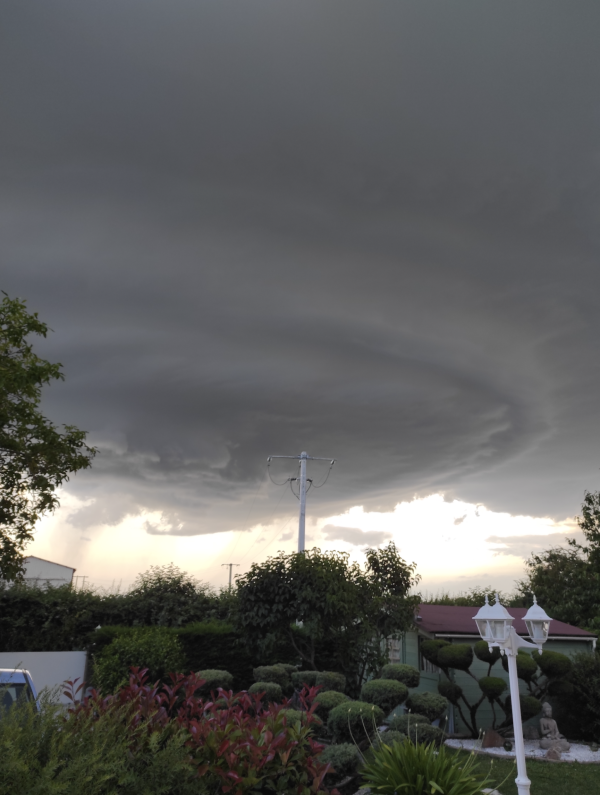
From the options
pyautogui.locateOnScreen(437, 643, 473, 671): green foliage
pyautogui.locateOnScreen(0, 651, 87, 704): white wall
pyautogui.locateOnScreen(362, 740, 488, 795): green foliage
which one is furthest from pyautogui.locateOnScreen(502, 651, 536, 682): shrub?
pyautogui.locateOnScreen(0, 651, 87, 704): white wall

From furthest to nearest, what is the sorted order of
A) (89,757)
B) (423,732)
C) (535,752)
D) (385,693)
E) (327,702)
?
1. (535,752)
2. (385,693)
3. (327,702)
4. (423,732)
5. (89,757)

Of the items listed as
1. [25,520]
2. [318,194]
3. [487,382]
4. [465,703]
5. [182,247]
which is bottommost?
[465,703]

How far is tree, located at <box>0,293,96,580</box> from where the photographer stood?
45.6 feet

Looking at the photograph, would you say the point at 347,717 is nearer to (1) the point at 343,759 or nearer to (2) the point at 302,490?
(1) the point at 343,759

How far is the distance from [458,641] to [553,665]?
2.85 m

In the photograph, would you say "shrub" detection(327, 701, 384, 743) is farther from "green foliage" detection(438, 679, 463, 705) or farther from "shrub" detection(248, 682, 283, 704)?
"green foliage" detection(438, 679, 463, 705)

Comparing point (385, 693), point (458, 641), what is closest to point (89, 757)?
point (385, 693)

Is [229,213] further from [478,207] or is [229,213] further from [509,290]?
[509,290]

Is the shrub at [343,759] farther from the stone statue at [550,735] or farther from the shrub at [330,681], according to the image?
the stone statue at [550,735]

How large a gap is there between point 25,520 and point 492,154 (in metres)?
13.4

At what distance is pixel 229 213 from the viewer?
12.1m

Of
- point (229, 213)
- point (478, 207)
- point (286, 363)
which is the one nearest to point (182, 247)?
point (229, 213)

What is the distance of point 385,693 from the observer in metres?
10.4

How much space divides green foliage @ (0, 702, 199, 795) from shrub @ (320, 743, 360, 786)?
5208mm
